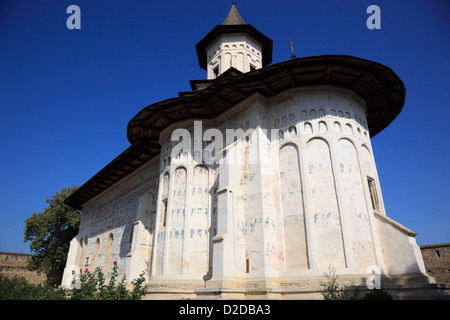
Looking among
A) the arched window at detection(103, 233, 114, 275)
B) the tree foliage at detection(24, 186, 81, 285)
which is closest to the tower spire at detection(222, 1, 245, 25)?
the arched window at detection(103, 233, 114, 275)

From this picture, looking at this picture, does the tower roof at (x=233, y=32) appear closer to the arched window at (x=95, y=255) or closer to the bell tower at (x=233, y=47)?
the bell tower at (x=233, y=47)

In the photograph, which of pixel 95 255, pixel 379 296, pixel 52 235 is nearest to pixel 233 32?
pixel 379 296

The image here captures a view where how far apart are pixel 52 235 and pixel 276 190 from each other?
80.2 ft

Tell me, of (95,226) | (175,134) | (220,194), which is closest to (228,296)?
(220,194)

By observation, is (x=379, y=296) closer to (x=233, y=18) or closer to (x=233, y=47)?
(x=233, y=47)

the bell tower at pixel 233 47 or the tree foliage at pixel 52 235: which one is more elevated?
the bell tower at pixel 233 47

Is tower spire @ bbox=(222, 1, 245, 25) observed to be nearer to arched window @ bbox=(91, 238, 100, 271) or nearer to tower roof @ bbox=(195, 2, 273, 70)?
tower roof @ bbox=(195, 2, 273, 70)

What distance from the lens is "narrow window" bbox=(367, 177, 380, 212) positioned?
28.6 ft

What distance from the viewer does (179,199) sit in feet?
33.0

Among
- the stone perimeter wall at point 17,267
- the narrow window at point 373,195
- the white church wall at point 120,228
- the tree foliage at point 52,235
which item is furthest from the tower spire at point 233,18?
the stone perimeter wall at point 17,267

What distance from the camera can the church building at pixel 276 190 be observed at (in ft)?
24.1
